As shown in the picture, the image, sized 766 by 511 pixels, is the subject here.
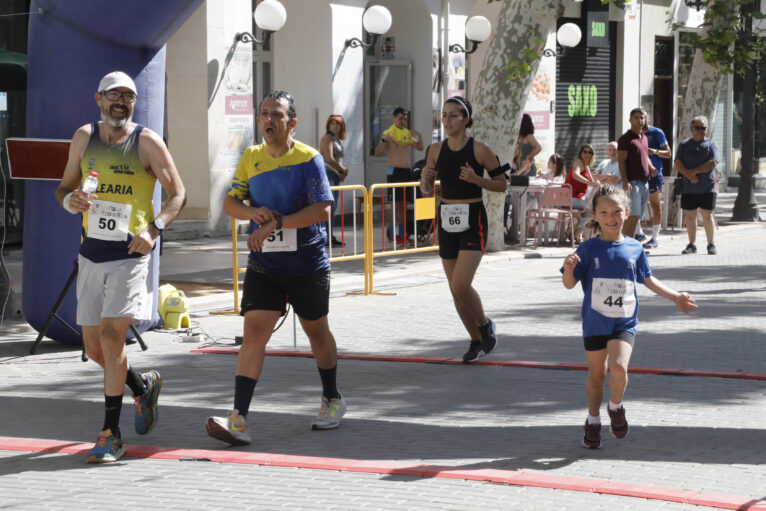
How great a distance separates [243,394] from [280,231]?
3.08ft

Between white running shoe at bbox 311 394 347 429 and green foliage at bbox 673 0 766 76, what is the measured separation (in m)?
17.7

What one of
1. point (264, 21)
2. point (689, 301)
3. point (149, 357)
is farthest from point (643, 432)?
A: point (264, 21)

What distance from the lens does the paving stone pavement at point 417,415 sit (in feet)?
20.2

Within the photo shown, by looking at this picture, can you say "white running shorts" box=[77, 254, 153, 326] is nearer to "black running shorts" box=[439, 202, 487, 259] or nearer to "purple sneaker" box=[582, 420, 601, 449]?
"purple sneaker" box=[582, 420, 601, 449]

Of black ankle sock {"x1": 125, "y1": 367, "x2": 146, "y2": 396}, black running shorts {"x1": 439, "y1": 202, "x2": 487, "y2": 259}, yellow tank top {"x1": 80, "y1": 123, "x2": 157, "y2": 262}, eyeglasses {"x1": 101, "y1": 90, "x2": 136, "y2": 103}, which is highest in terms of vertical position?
eyeglasses {"x1": 101, "y1": 90, "x2": 136, "y2": 103}

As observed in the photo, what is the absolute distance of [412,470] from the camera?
21.3 feet

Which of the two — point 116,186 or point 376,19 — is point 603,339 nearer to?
point 116,186

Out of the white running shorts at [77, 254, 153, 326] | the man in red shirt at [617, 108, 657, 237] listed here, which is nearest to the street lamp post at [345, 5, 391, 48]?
the man in red shirt at [617, 108, 657, 237]

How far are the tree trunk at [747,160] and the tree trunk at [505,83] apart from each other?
258 inches

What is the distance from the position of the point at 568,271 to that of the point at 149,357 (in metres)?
4.35

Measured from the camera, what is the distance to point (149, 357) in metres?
10.3

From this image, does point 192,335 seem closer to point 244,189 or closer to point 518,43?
point 244,189

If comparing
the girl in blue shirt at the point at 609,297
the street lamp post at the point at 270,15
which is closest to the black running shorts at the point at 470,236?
the girl in blue shirt at the point at 609,297

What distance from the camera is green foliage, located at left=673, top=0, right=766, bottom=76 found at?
23594 mm
